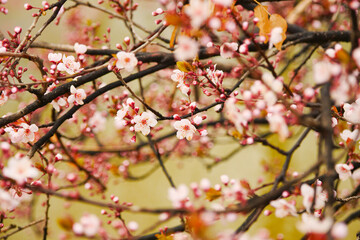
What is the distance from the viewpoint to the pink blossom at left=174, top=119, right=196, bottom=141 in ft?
3.73

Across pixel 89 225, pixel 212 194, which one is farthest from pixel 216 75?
pixel 89 225

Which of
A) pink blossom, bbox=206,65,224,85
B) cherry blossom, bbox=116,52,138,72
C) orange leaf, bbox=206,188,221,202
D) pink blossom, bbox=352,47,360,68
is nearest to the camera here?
pink blossom, bbox=352,47,360,68

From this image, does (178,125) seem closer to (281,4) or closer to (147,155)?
(147,155)

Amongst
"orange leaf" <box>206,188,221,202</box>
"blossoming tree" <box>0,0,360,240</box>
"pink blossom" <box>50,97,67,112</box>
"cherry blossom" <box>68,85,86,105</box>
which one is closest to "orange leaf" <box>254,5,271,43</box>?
"blossoming tree" <box>0,0,360,240</box>

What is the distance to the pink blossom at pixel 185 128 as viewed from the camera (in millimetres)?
1137

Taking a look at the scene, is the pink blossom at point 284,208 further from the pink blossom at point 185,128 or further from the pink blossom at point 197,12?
the pink blossom at point 197,12

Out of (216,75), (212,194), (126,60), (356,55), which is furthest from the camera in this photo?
(216,75)

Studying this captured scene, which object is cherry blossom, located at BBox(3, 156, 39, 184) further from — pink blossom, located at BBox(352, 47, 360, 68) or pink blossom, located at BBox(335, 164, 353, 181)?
pink blossom, located at BBox(335, 164, 353, 181)

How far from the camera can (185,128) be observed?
117 centimetres

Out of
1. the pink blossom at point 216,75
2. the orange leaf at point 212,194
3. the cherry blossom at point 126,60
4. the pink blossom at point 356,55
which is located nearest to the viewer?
the pink blossom at point 356,55

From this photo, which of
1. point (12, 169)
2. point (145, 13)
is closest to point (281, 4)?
point (145, 13)

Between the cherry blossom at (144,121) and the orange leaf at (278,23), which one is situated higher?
the orange leaf at (278,23)

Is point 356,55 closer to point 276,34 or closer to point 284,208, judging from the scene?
point 276,34

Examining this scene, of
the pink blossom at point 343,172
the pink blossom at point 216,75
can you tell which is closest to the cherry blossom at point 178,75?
the pink blossom at point 216,75
